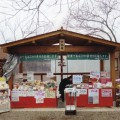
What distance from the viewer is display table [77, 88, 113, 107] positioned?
15430 millimetres

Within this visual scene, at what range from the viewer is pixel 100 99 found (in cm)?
1551

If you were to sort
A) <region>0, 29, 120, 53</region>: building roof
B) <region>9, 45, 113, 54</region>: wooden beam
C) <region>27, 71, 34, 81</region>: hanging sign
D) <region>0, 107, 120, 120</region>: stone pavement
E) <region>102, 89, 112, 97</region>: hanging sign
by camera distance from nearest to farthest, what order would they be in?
<region>0, 107, 120, 120</region>: stone pavement → <region>102, 89, 112, 97</region>: hanging sign → <region>0, 29, 120, 53</region>: building roof → <region>9, 45, 113, 54</region>: wooden beam → <region>27, 71, 34, 81</region>: hanging sign

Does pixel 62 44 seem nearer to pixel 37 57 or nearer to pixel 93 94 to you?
pixel 37 57

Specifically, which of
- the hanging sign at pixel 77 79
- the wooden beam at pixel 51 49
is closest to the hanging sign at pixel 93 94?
the hanging sign at pixel 77 79

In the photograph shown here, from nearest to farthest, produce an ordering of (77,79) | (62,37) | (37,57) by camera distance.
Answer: (77,79) → (62,37) → (37,57)

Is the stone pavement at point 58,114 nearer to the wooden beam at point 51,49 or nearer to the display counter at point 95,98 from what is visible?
the display counter at point 95,98

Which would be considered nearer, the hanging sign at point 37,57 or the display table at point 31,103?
the display table at point 31,103

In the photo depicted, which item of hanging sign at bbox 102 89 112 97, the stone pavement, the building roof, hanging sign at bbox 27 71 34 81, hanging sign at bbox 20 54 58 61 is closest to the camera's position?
the stone pavement

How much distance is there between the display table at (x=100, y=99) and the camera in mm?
15430

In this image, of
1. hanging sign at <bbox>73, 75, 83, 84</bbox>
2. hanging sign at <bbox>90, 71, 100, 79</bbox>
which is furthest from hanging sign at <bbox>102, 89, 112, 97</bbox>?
hanging sign at <bbox>73, 75, 83, 84</bbox>

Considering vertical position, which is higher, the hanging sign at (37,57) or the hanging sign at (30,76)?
the hanging sign at (37,57)

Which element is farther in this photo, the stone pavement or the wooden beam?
the wooden beam

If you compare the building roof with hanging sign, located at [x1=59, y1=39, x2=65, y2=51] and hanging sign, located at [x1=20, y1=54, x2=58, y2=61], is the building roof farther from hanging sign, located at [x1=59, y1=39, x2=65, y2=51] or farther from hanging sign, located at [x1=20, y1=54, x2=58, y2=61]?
hanging sign, located at [x1=20, y1=54, x2=58, y2=61]

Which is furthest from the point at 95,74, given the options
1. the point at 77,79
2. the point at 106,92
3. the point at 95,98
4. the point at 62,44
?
the point at 62,44
